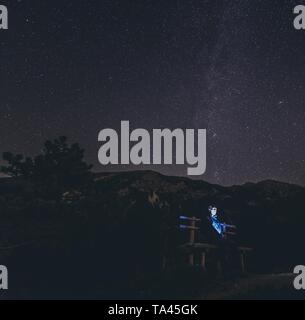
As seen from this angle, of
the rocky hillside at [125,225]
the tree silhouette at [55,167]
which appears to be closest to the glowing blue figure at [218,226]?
the rocky hillside at [125,225]

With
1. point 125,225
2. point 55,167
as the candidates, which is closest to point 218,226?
point 125,225

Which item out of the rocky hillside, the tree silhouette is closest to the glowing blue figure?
the rocky hillside

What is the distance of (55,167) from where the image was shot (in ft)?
43.6

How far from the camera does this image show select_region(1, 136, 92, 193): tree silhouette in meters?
12.2

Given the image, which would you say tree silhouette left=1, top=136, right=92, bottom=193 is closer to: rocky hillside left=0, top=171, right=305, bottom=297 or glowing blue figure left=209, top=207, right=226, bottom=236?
rocky hillside left=0, top=171, right=305, bottom=297

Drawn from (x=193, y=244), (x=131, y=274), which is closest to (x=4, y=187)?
(x=131, y=274)

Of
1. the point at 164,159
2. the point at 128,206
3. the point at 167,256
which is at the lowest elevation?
the point at 167,256

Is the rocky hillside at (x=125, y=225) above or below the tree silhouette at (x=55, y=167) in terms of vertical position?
below

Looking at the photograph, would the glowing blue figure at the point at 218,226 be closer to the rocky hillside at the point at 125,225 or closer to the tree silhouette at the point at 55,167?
the rocky hillside at the point at 125,225

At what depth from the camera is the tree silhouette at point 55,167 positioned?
1220 cm

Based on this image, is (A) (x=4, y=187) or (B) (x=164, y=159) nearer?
(B) (x=164, y=159)

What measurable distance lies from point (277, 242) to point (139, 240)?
3118 millimetres

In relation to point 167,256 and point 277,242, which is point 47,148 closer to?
point 167,256

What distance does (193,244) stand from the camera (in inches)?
480
